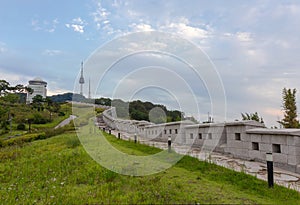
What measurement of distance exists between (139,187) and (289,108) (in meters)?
13.2

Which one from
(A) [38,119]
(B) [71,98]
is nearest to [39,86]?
(A) [38,119]

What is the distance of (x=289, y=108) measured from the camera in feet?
45.6

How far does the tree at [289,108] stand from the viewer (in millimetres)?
13652

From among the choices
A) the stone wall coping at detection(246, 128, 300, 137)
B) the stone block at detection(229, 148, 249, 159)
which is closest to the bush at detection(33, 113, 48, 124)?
the stone block at detection(229, 148, 249, 159)

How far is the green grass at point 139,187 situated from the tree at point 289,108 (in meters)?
10.9

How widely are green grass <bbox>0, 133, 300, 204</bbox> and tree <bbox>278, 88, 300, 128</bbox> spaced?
35.6 ft

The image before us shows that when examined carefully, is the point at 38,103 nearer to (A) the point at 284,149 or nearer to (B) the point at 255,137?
(B) the point at 255,137

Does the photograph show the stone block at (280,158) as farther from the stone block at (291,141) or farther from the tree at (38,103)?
the tree at (38,103)

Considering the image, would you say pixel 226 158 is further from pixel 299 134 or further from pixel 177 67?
pixel 177 67

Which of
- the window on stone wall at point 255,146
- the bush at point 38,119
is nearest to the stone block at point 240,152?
the window on stone wall at point 255,146

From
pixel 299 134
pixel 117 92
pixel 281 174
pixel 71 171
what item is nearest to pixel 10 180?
pixel 71 171

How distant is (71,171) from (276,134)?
426cm

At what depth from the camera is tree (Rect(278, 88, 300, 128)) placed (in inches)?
537

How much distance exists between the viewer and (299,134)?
14.7 feet
